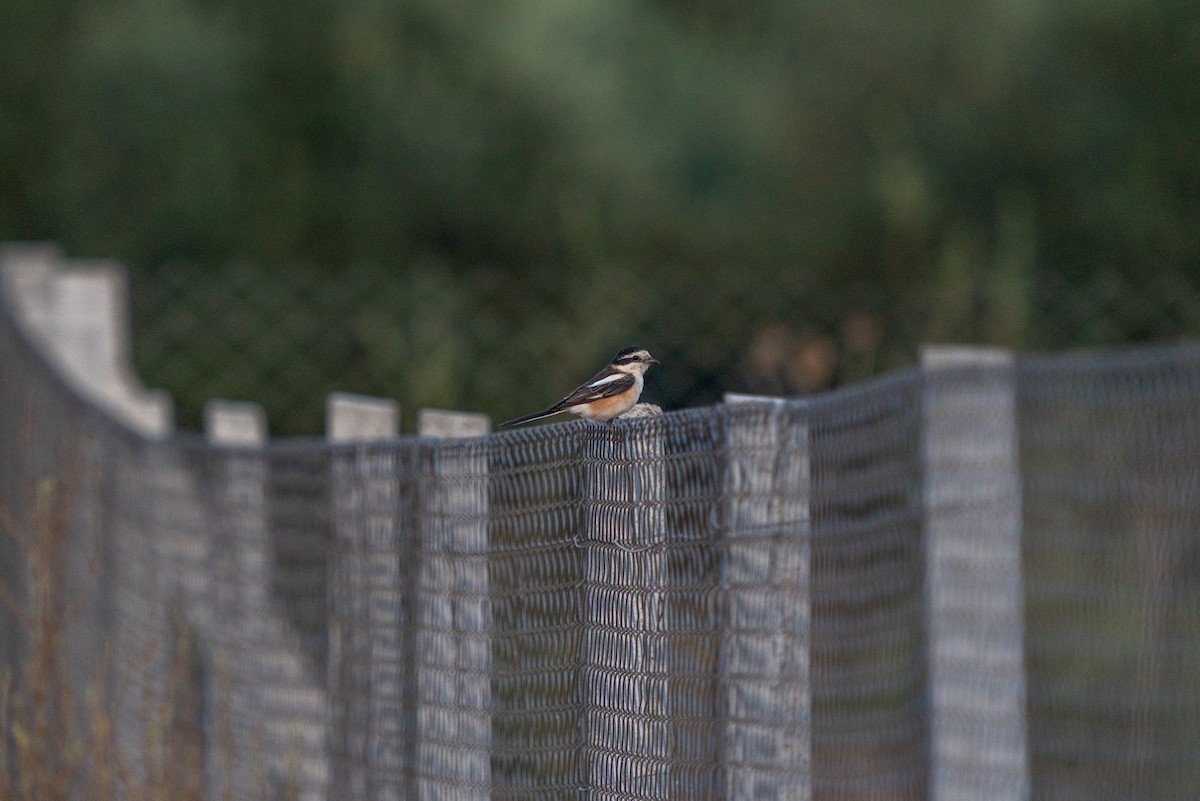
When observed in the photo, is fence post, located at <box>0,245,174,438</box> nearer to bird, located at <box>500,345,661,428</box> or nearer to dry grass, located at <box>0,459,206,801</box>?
dry grass, located at <box>0,459,206,801</box>

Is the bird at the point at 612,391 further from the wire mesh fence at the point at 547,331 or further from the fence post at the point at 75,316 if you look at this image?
the fence post at the point at 75,316

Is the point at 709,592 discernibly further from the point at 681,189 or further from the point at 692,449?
the point at 681,189

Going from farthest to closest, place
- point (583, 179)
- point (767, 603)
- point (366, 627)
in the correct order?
point (583, 179), point (366, 627), point (767, 603)

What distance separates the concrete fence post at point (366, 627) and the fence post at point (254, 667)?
0.16 meters

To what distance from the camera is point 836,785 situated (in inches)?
87.4

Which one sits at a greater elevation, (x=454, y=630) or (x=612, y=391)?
(x=612, y=391)

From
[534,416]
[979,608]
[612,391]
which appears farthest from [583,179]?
[979,608]

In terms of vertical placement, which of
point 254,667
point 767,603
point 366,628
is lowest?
point 254,667

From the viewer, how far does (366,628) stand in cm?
383

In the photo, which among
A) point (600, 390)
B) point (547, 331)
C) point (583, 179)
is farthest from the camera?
point (583, 179)

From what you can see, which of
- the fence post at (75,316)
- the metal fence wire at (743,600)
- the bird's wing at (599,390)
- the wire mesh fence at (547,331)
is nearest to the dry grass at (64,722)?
the metal fence wire at (743,600)

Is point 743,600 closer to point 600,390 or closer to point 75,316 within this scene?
point 600,390

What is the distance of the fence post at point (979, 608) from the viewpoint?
1.88 meters

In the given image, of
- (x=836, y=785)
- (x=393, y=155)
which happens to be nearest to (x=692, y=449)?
(x=836, y=785)
